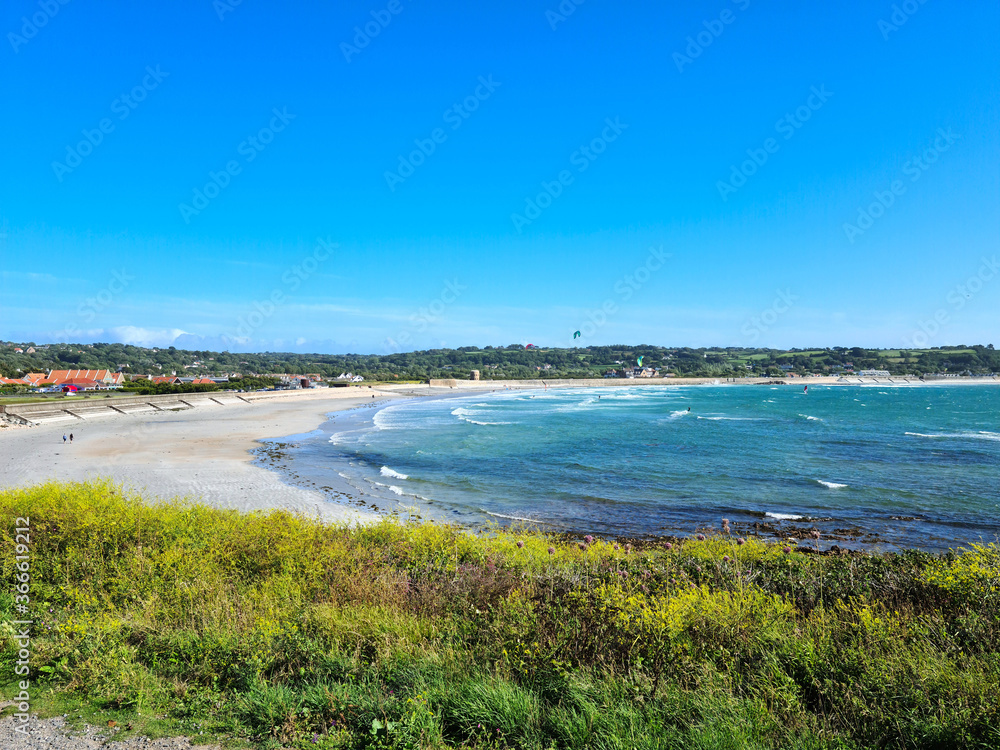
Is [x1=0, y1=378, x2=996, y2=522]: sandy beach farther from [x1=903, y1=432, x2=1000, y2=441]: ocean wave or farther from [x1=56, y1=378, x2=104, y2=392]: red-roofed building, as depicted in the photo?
[x1=903, y1=432, x2=1000, y2=441]: ocean wave

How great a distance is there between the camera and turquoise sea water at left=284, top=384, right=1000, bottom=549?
18.3 metres

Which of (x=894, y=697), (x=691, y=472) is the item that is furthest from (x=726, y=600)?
(x=691, y=472)

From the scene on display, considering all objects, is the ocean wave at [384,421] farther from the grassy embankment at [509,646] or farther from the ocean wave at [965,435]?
the ocean wave at [965,435]

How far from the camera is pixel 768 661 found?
196 inches

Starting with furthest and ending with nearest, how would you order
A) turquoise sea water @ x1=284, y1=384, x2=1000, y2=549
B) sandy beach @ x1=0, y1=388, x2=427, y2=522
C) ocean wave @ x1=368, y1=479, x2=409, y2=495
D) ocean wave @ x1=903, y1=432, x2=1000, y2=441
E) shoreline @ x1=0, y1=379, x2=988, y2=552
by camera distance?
ocean wave @ x1=903, y1=432, x2=1000, y2=441 < ocean wave @ x1=368, y1=479, x2=409, y2=495 < sandy beach @ x1=0, y1=388, x2=427, y2=522 < turquoise sea water @ x1=284, y1=384, x2=1000, y2=549 < shoreline @ x1=0, y1=379, x2=988, y2=552

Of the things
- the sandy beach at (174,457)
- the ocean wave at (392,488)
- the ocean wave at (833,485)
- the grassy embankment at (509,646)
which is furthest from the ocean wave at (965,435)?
the sandy beach at (174,457)

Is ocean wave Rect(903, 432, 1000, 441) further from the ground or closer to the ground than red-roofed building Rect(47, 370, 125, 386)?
closer to the ground

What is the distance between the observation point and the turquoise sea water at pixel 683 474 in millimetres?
18297

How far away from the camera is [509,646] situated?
210 inches

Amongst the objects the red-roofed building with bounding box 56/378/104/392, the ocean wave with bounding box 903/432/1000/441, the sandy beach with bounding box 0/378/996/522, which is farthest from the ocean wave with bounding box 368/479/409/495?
the red-roofed building with bounding box 56/378/104/392

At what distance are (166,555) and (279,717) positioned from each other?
3.81 metres

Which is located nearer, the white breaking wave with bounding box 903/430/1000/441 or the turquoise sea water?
the turquoise sea water

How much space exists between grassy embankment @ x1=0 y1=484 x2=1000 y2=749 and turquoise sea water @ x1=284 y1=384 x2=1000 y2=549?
10366 mm

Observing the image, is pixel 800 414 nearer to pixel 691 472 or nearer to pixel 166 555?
pixel 691 472
